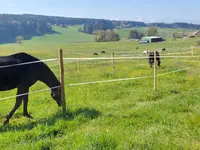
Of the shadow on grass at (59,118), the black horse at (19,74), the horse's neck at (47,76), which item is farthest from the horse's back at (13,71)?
the shadow on grass at (59,118)

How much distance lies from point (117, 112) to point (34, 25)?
614ft

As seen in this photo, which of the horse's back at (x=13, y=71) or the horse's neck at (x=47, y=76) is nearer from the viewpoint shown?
the horse's back at (x=13, y=71)

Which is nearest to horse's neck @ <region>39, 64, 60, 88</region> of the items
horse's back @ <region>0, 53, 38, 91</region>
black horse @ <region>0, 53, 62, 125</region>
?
black horse @ <region>0, 53, 62, 125</region>

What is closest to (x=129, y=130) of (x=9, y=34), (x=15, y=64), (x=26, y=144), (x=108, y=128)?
(x=108, y=128)

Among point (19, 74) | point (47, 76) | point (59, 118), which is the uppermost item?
point (19, 74)

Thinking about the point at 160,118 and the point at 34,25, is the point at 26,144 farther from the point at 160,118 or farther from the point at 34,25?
the point at 34,25

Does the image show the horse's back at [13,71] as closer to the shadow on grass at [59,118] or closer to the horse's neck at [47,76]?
the horse's neck at [47,76]

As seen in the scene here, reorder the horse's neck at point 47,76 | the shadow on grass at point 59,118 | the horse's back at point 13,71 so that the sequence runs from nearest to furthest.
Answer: the shadow on grass at point 59,118, the horse's back at point 13,71, the horse's neck at point 47,76

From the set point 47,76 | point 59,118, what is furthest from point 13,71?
point 59,118

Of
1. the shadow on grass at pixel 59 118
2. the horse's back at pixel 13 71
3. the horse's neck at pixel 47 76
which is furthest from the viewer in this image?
the horse's neck at pixel 47 76

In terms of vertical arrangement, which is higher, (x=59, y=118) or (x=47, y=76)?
(x=47, y=76)

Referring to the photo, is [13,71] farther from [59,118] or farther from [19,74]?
[59,118]

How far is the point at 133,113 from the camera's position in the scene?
676cm

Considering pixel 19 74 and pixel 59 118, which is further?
pixel 19 74
